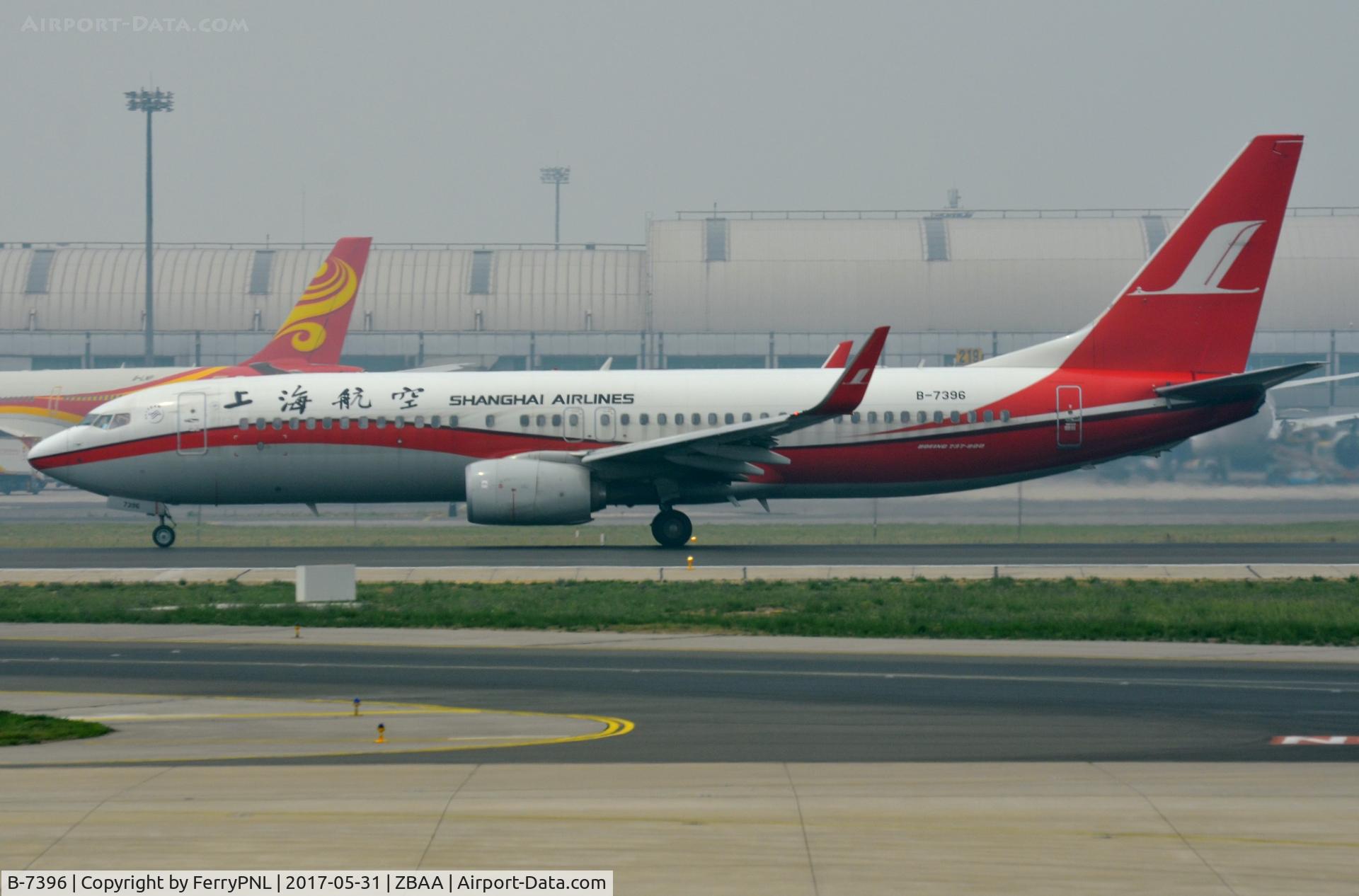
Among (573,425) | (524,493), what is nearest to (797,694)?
(524,493)

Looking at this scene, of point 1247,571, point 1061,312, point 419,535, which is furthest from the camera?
point 1061,312

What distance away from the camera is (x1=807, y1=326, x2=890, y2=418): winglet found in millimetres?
30578

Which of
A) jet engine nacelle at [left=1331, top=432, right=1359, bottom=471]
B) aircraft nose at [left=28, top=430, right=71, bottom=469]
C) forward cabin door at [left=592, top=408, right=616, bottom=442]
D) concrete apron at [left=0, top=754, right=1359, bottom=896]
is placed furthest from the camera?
jet engine nacelle at [left=1331, top=432, right=1359, bottom=471]

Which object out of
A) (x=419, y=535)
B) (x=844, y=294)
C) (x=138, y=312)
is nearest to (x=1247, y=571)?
→ (x=419, y=535)

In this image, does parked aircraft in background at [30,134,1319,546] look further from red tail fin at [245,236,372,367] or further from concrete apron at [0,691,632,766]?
red tail fin at [245,236,372,367]

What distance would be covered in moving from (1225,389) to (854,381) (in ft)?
27.6

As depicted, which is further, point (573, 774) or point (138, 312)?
point (138, 312)

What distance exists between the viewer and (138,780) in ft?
40.2

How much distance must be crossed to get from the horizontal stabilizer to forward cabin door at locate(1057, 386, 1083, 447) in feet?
5.89

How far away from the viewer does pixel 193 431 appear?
34.4 metres

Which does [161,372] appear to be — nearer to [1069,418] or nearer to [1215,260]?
[1069,418]

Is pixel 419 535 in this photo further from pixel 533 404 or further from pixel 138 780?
pixel 138 780

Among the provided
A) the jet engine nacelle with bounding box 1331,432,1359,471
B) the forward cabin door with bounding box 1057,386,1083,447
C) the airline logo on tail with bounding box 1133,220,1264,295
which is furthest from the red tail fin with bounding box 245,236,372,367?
the jet engine nacelle with bounding box 1331,432,1359,471

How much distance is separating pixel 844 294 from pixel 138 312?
3977 centimetres
